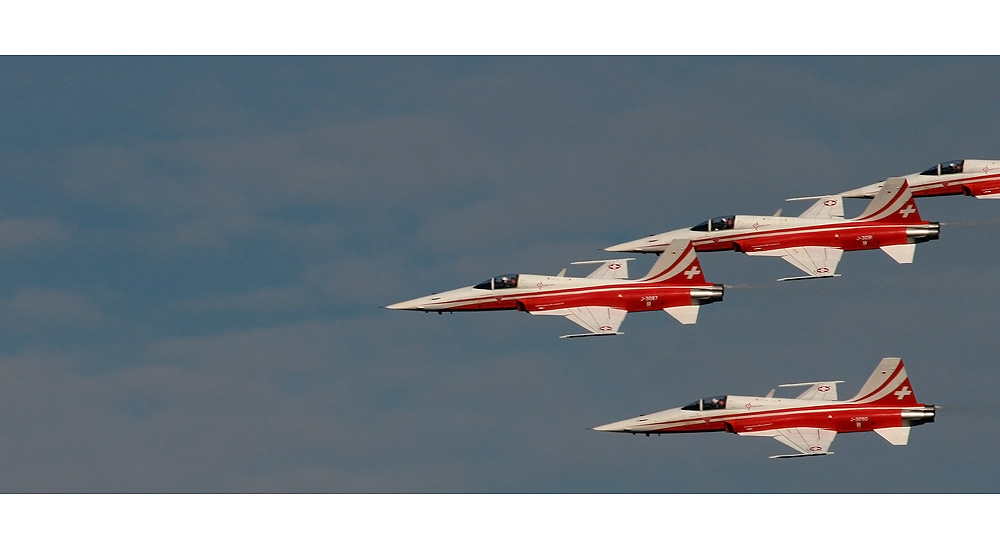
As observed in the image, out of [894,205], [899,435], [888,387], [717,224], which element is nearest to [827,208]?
[894,205]

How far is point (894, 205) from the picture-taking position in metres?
148

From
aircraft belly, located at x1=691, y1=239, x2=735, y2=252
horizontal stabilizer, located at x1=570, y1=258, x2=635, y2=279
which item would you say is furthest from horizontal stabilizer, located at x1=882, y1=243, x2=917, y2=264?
horizontal stabilizer, located at x1=570, y1=258, x2=635, y2=279

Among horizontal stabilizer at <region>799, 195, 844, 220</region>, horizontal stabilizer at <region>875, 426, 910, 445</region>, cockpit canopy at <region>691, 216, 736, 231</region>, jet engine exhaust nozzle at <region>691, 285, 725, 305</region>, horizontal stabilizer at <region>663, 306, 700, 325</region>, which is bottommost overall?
horizontal stabilizer at <region>875, 426, 910, 445</region>

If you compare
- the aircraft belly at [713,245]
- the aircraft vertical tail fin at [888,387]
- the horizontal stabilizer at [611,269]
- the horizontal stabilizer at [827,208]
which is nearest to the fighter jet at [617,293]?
the horizontal stabilizer at [611,269]

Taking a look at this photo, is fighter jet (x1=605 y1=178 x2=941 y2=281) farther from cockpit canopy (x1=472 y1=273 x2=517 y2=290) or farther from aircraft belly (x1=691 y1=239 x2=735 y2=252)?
cockpit canopy (x1=472 y1=273 x2=517 y2=290)

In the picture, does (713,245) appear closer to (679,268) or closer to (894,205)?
(679,268)

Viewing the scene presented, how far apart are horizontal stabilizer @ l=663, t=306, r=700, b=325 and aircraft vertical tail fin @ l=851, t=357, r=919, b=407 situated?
8.76 m

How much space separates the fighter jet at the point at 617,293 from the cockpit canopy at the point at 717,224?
3.35 meters

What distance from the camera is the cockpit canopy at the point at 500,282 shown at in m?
149

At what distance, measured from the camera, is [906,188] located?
147m

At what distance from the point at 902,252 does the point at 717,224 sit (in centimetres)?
957

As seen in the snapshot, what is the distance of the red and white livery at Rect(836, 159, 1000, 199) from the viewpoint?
150 m

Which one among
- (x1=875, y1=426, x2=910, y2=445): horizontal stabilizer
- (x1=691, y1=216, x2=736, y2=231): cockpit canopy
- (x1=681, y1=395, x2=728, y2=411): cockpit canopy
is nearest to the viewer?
(x1=875, y1=426, x2=910, y2=445): horizontal stabilizer

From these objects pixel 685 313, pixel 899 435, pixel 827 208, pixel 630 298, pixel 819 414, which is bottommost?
pixel 899 435
